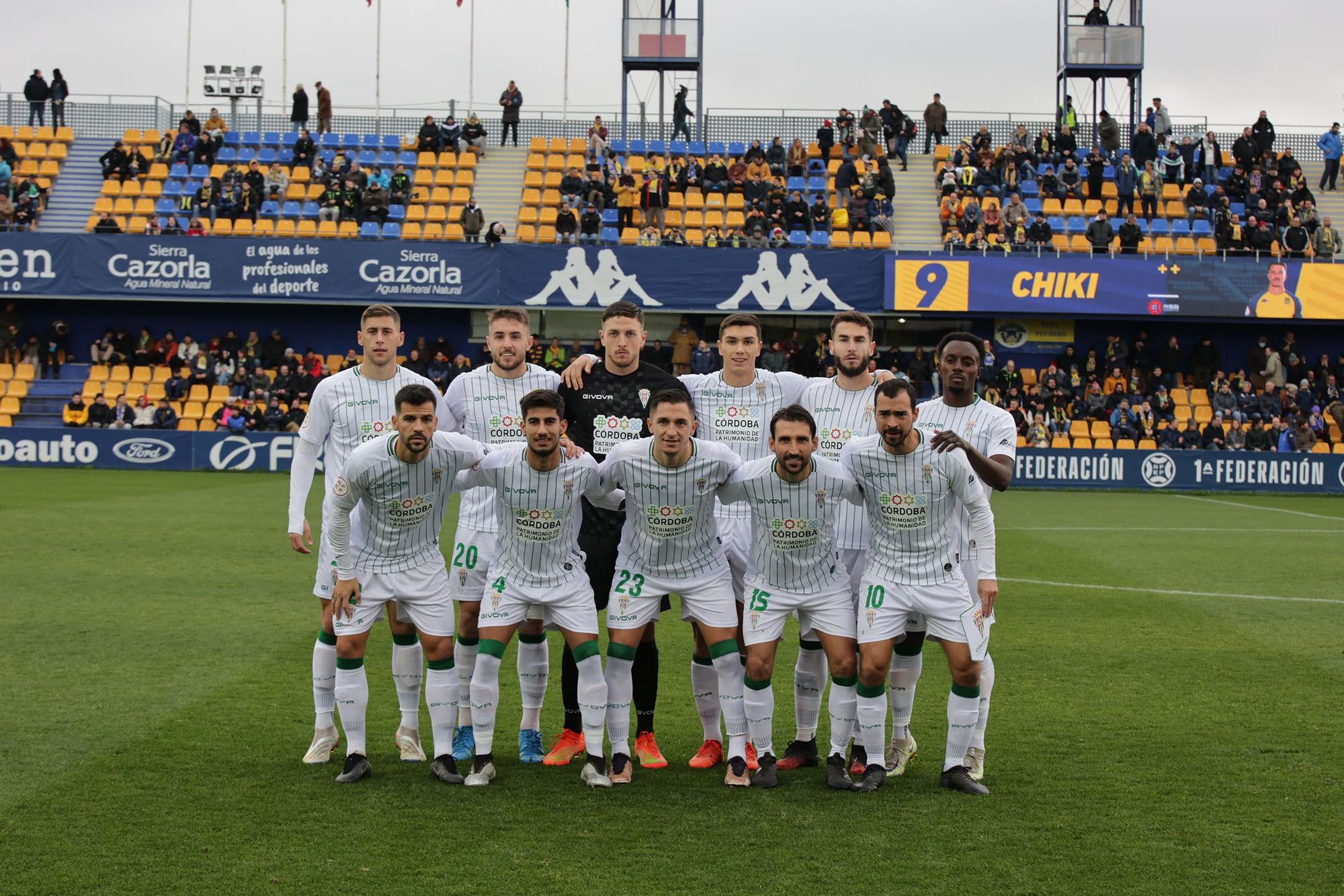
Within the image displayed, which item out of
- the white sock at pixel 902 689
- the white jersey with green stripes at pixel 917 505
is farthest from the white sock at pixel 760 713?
the white jersey with green stripes at pixel 917 505

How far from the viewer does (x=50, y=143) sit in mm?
33438

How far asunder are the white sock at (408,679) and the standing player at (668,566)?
0.98m

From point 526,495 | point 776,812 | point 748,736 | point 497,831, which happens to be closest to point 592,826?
point 497,831

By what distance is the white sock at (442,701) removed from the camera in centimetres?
619

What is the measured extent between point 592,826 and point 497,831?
0.39 meters

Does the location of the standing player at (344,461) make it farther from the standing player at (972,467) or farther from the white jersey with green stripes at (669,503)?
the standing player at (972,467)

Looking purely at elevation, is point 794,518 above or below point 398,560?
above

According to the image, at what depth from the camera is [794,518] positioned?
6191 millimetres

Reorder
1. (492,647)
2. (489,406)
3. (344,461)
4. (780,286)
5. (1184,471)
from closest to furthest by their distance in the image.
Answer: (492,647) → (344,461) → (489,406) → (1184,471) → (780,286)

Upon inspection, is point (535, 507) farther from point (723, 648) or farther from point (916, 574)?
point (916, 574)

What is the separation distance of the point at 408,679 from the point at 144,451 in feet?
72.4

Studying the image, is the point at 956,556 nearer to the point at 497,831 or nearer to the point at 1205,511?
the point at 497,831

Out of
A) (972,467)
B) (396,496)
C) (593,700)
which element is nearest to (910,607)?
(972,467)

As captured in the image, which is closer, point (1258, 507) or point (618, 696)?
point (618, 696)
